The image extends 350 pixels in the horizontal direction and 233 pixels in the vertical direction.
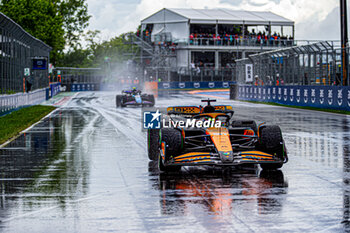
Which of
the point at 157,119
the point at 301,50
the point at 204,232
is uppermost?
the point at 301,50

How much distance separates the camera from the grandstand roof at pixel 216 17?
76.9 meters

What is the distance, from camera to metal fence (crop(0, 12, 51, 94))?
93.6ft

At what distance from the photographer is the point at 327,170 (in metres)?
10.6

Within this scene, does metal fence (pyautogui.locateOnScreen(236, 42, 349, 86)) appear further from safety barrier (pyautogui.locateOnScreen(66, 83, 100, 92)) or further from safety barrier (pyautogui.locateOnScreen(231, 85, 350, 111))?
safety barrier (pyautogui.locateOnScreen(66, 83, 100, 92))

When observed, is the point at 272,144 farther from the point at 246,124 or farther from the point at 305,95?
the point at 305,95

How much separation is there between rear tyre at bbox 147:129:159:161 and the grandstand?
60761 millimetres

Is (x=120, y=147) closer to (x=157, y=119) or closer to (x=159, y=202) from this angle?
(x=157, y=119)

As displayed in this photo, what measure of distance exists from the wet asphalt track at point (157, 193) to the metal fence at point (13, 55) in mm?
14791

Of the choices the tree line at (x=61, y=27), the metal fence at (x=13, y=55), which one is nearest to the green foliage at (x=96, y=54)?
the tree line at (x=61, y=27)

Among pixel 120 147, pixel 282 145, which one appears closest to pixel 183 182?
pixel 282 145

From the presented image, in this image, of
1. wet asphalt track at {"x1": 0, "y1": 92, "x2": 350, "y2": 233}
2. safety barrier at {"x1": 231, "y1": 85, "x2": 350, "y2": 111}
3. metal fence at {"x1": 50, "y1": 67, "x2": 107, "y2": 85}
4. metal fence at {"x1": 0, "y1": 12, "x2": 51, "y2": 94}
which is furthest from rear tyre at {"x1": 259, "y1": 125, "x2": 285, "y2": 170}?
metal fence at {"x1": 50, "y1": 67, "x2": 107, "y2": 85}

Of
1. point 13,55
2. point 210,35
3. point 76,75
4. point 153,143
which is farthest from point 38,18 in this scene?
point 153,143

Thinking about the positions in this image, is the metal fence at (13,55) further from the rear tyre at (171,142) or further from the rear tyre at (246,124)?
the rear tyre at (171,142)

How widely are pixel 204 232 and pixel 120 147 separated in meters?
8.46
